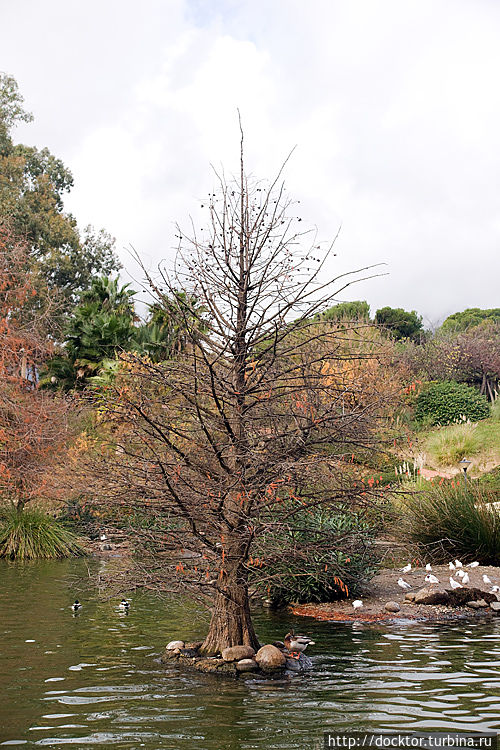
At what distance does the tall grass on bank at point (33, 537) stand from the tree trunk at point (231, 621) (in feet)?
31.6

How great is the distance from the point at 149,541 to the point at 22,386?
13504mm

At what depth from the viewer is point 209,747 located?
17.1 feet

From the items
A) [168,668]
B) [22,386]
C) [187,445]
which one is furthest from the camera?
[22,386]

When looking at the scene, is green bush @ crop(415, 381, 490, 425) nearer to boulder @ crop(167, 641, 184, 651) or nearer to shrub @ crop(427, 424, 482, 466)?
shrub @ crop(427, 424, 482, 466)

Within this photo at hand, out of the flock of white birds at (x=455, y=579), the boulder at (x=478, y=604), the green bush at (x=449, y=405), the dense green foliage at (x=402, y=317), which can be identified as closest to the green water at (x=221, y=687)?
the boulder at (x=478, y=604)

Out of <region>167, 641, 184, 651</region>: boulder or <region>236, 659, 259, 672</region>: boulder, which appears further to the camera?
<region>167, 641, 184, 651</region>: boulder

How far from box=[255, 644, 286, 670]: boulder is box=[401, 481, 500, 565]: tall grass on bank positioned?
21.5 feet

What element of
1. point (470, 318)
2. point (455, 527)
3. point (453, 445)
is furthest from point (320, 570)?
point (470, 318)

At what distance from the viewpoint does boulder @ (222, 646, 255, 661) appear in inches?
294

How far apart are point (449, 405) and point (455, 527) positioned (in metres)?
16.5

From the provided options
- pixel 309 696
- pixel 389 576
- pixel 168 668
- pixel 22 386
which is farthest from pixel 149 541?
pixel 22 386

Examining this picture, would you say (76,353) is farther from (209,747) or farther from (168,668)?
(209,747)

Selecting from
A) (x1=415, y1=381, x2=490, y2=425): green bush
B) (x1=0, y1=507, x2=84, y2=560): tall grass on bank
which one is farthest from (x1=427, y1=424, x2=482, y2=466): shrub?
(x1=0, y1=507, x2=84, y2=560): tall grass on bank

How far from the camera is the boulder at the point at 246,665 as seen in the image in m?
7.34
